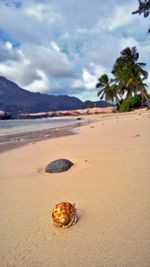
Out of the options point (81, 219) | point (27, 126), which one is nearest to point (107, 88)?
point (27, 126)

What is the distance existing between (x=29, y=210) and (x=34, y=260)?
0.79 m

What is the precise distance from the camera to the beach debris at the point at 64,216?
1999 millimetres

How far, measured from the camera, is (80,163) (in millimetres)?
4375

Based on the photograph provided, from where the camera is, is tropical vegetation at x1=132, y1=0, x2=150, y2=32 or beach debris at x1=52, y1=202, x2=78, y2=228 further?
tropical vegetation at x1=132, y1=0, x2=150, y2=32

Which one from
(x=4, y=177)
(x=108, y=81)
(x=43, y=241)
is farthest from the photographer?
(x=108, y=81)

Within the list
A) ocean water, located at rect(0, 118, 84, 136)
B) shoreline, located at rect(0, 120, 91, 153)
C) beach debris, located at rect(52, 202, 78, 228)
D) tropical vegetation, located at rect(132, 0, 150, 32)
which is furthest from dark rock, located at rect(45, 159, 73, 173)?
ocean water, located at rect(0, 118, 84, 136)

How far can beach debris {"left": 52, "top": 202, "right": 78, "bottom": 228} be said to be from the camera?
2.00 metres

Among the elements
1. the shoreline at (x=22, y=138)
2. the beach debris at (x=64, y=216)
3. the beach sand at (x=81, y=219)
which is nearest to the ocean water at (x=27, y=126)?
the shoreline at (x=22, y=138)

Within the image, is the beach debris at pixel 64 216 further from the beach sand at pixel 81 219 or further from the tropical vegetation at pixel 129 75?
the tropical vegetation at pixel 129 75

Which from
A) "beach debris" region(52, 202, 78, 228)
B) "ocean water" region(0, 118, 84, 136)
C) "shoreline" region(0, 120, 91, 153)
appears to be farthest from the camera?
"ocean water" region(0, 118, 84, 136)

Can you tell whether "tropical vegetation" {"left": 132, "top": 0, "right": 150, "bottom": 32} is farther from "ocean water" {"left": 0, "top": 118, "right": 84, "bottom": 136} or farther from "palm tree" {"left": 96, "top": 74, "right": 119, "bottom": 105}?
"palm tree" {"left": 96, "top": 74, "right": 119, "bottom": 105}

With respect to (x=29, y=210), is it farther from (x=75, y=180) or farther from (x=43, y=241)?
(x=75, y=180)

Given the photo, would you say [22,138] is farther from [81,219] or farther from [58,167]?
[81,219]

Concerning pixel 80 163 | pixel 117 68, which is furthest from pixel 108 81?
pixel 80 163
